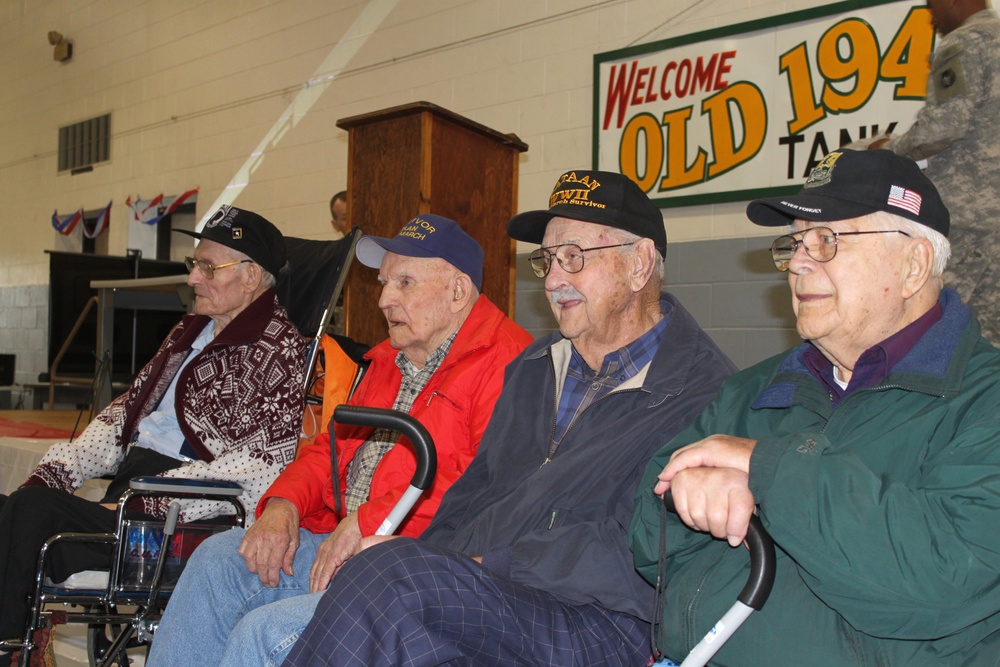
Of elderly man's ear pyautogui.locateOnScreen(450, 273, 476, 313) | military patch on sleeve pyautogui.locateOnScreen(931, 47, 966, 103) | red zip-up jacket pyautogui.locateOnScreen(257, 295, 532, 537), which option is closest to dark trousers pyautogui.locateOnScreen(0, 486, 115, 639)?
red zip-up jacket pyautogui.locateOnScreen(257, 295, 532, 537)

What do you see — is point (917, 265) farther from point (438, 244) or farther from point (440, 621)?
point (438, 244)

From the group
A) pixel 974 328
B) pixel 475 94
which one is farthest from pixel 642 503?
pixel 475 94

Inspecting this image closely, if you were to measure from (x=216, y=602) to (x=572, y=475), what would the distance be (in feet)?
2.78

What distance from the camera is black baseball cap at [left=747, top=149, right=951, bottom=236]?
1352mm

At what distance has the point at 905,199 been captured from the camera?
1352 mm

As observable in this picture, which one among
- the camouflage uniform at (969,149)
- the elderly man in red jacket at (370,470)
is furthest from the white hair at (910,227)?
the camouflage uniform at (969,149)

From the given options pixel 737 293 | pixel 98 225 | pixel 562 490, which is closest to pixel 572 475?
pixel 562 490

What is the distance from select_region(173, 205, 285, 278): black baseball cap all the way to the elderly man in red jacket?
46 centimetres

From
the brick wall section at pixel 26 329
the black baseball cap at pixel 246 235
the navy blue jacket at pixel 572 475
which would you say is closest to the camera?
the navy blue jacket at pixel 572 475

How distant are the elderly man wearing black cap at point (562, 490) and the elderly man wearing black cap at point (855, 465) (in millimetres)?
116

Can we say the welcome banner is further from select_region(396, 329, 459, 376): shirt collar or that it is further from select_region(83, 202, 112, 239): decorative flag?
select_region(83, 202, 112, 239): decorative flag

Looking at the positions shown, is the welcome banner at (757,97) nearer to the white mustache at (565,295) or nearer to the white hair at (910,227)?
the white mustache at (565,295)

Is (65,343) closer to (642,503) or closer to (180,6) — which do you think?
(180,6)

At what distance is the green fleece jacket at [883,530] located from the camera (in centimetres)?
112
